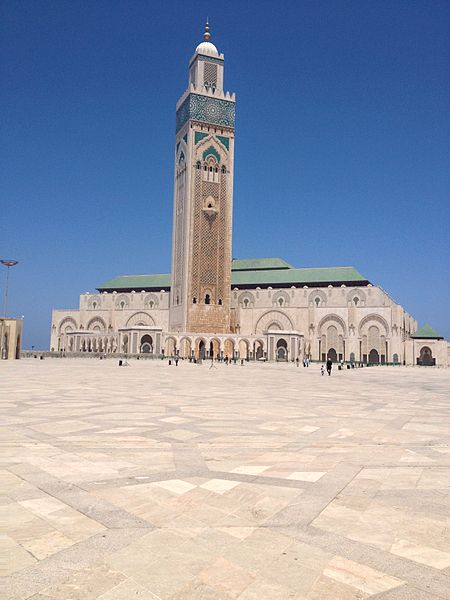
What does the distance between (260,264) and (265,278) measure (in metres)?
5.53

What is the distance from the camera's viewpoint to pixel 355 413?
1027cm

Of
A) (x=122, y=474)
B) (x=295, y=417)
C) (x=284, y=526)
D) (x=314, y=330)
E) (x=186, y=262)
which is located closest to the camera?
(x=284, y=526)

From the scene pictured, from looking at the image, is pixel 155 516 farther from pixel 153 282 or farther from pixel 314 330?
pixel 153 282

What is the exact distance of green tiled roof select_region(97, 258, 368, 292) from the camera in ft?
242

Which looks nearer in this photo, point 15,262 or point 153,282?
point 15,262

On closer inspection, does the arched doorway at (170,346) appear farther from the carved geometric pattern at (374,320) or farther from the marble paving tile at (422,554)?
the marble paving tile at (422,554)

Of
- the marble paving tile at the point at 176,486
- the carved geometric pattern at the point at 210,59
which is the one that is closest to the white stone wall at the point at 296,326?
the carved geometric pattern at the point at 210,59

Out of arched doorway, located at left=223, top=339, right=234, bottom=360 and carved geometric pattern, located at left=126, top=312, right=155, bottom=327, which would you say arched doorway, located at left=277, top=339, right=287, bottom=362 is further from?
carved geometric pattern, located at left=126, top=312, right=155, bottom=327

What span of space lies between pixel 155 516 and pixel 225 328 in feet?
210

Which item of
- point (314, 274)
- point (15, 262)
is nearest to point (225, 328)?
point (314, 274)

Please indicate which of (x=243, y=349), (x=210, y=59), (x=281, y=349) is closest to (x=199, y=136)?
(x=210, y=59)

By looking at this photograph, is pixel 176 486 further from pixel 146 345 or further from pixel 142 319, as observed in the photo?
pixel 142 319

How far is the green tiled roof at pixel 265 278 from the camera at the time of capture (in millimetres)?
73681

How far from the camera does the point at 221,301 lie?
68.3 m
